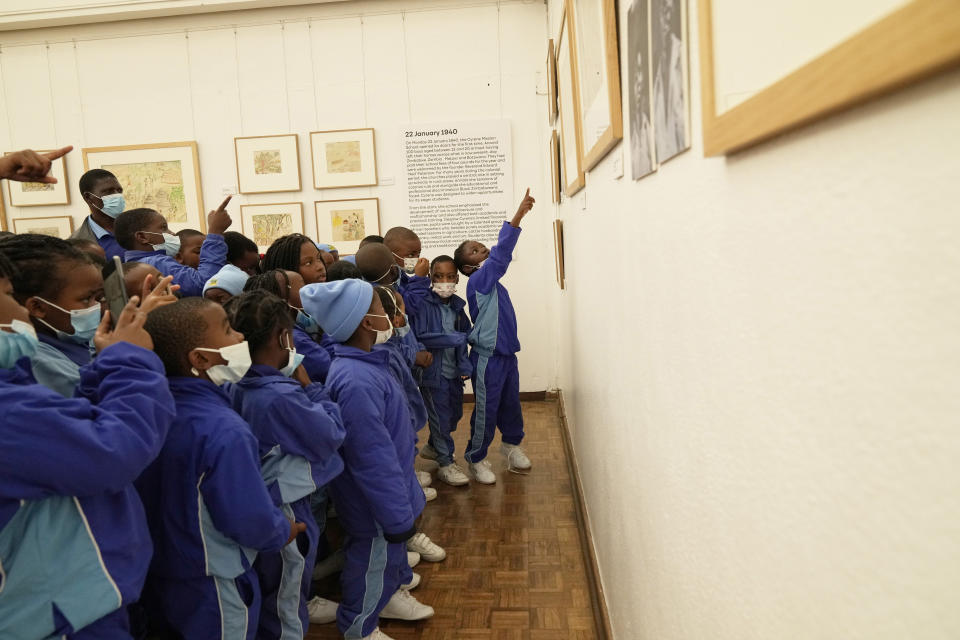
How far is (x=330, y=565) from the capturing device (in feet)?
10.5

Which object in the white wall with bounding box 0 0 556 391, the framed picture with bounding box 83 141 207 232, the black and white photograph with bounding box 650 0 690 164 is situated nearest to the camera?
the black and white photograph with bounding box 650 0 690 164

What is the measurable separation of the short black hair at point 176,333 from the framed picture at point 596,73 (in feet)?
4.33

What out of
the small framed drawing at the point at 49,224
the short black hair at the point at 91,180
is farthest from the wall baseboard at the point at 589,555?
the small framed drawing at the point at 49,224

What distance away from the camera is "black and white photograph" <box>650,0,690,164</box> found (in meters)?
0.95

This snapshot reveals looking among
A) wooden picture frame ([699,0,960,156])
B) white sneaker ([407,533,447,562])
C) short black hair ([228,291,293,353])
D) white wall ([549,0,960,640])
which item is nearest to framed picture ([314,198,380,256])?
white sneaker ([407,533,447,562])

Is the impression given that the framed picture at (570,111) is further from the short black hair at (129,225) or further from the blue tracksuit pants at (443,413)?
the short black hair at (129,225)

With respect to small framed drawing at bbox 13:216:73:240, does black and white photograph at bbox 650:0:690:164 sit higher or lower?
lower

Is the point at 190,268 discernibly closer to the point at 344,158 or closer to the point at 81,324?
the point at 81,324

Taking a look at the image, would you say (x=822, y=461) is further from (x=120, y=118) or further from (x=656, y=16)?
(x=120, y=118)

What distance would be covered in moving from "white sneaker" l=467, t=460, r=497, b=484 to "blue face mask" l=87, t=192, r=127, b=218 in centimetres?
287

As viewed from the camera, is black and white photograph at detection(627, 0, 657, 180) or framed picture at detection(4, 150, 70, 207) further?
framed picture at detection(4, 150, 70, 207)

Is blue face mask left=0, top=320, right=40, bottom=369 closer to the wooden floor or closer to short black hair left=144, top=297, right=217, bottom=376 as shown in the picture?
short black hair left=144, top=297, right=217, bottom=376

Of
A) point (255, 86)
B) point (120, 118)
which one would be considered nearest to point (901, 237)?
point (255, 86)

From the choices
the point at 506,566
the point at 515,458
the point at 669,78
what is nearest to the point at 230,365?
the point at 669,78
